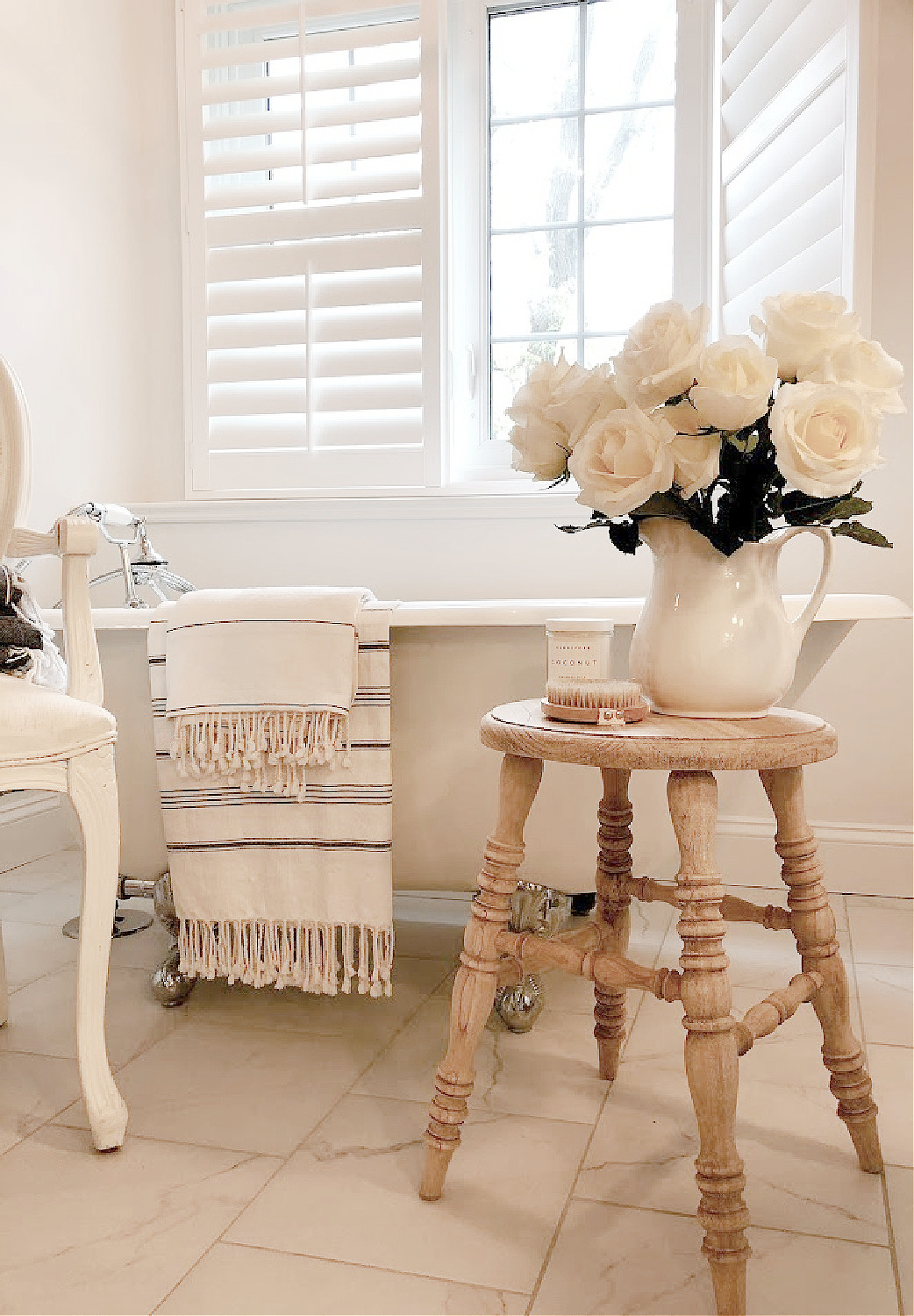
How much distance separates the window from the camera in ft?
8.80

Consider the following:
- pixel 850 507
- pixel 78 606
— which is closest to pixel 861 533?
pixel 850 507

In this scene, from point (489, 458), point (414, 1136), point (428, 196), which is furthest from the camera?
point (489, 458)

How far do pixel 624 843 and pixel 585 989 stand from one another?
55cm

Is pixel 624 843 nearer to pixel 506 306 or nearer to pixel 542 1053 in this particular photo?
pixel 542 1053

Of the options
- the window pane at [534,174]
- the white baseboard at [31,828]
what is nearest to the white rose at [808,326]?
the window pane at [534,174]

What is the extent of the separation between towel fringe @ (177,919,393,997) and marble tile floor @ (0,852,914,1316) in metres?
0.09

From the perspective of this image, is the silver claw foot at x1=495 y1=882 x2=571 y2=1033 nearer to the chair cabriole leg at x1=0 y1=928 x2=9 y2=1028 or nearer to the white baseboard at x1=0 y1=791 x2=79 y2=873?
the chair cabriole leg at x1=0 y1=928 x2=9 y2=1028

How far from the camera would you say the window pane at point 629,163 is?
2.75 meters

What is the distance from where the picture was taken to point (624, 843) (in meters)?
1.51

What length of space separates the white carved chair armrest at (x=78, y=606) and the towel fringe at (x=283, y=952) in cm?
46

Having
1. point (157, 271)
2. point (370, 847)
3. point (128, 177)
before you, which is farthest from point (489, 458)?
point (370, 847)

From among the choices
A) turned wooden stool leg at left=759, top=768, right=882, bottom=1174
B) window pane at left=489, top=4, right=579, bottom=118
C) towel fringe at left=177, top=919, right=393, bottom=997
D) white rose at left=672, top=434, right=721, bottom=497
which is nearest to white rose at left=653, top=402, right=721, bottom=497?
white rose at left=672, top=434, right=721, bottom=497

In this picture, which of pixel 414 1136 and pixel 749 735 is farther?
pixel 414 1136

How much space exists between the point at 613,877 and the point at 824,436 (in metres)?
0.67
